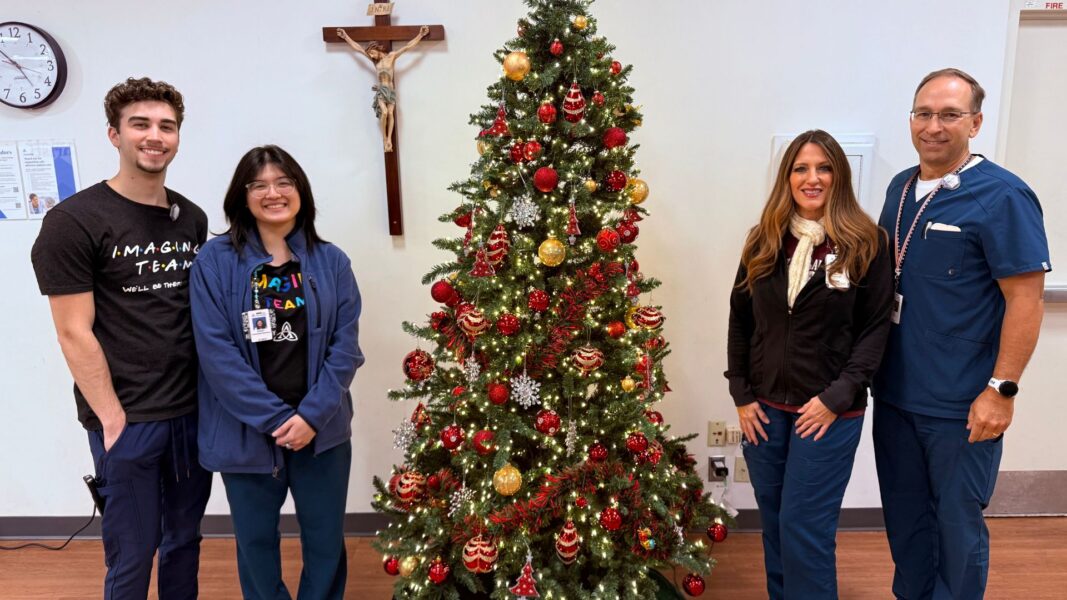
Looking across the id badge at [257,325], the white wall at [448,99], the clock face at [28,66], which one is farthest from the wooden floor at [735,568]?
the clock face at [28,66]

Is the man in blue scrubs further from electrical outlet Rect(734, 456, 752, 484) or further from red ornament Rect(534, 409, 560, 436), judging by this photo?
red ornament Rect(534, 409, 560, 436)

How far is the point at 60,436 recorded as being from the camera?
2.70 metres

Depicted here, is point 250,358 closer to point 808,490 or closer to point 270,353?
point 270,353

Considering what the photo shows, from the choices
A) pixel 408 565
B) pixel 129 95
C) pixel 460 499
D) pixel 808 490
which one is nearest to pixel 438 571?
pixel 408 565

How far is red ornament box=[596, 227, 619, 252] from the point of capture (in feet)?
6.14

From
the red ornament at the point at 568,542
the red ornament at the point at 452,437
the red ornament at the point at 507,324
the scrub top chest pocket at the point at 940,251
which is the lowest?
the red ornament at the point at 568,542

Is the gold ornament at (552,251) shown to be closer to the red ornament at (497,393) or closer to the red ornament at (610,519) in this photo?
the red ornament at (497,393)

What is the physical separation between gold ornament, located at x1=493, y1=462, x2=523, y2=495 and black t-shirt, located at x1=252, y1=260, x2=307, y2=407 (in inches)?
26.0

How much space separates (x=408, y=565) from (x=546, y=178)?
1374 millimetres

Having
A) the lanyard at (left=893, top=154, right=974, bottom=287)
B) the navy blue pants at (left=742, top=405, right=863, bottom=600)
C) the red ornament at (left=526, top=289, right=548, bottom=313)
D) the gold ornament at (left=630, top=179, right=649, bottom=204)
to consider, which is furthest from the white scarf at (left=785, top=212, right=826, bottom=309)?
the red ornament at (left=526, top=289, right=548, bottom=313)

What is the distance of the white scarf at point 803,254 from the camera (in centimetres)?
174

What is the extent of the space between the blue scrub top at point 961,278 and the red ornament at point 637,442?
81cm

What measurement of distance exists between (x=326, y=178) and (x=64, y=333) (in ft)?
3.75

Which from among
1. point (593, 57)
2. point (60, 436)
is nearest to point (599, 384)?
point (593, 57)
